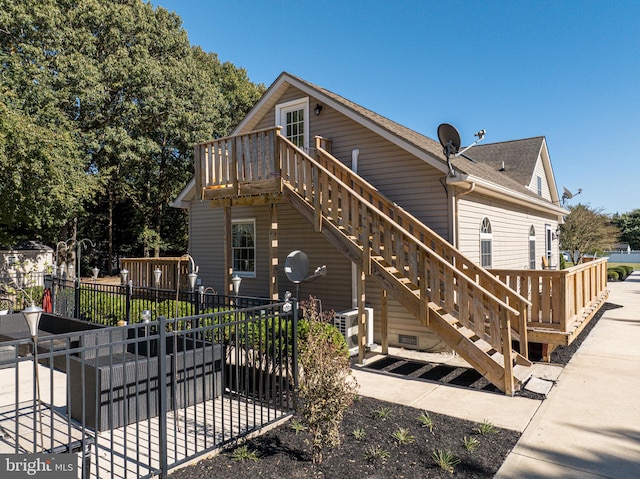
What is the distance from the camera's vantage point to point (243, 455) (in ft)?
12.2

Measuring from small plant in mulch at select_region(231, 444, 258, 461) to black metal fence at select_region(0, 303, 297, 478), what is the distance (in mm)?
203

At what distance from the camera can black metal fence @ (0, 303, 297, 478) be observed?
3295 millimetres

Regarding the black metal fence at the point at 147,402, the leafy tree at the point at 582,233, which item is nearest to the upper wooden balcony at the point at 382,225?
the black metal fence at the point at 147,402

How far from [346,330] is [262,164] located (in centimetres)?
387

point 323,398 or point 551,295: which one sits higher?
point 551,295

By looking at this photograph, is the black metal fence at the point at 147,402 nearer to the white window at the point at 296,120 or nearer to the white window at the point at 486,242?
the white window at the point at 486,242

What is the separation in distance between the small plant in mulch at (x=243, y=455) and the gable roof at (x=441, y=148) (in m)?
5.69

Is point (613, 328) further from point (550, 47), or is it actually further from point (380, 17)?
point (380, 17)

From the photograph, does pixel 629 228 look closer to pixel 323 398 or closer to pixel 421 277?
pixel 421 277

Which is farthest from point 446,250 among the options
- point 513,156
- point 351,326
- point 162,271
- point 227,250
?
point 513,156

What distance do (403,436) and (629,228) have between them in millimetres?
70120

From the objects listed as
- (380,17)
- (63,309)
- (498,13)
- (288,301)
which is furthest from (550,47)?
(63,309)

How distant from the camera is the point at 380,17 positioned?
14141 mm

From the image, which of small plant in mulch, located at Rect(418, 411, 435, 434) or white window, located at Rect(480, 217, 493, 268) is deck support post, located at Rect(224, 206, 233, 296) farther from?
small plant in mulch, located at Rect(418, 411, 435, 434)
